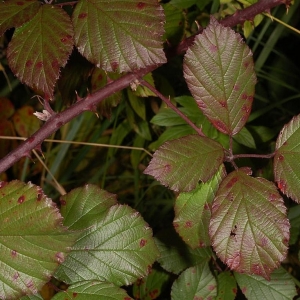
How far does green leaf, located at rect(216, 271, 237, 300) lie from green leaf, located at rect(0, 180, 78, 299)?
0.54m

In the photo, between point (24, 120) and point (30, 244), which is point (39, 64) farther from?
point (24, 120)

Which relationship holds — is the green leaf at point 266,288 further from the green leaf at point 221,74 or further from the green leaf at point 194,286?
the green leaf at point 221,74

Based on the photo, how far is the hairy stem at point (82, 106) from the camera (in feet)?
2.69

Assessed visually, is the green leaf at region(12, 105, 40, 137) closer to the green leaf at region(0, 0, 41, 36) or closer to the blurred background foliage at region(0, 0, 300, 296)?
the blurred background foliage at region(0, 0, 300, 296)

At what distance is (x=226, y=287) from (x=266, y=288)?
89mm

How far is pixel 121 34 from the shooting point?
83 cm

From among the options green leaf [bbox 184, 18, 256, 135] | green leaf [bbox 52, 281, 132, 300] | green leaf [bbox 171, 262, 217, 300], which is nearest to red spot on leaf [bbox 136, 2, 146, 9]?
green leaf [bbox 184, 18, 256, 135]

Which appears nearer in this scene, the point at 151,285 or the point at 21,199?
the point at 21,199

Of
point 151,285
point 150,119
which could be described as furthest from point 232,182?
point 150,119

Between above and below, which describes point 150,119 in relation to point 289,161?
below

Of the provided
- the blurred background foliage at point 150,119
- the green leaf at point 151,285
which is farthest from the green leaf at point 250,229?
the green leaf at point 151,285

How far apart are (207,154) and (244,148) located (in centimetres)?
67

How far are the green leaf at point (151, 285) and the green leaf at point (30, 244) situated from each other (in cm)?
64

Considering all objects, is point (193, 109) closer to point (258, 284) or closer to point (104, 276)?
point (258, 284)
